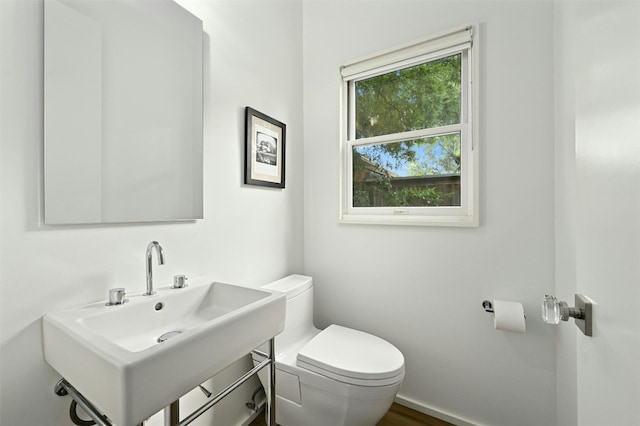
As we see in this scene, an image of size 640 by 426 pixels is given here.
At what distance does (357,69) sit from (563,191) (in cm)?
130

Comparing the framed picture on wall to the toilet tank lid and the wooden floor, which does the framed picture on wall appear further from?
the wooden floor

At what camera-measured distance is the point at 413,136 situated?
64.4 inches

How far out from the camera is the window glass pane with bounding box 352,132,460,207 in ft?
5.11

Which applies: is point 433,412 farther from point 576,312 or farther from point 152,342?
point 152,342

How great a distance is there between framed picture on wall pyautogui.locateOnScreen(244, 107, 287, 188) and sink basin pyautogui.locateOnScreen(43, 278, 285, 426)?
655 mm

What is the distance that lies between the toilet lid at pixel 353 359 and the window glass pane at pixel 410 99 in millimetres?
1255

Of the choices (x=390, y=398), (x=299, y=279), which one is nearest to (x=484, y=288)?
(x=390, y=398)

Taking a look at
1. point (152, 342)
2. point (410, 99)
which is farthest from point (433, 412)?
point (410, 99)

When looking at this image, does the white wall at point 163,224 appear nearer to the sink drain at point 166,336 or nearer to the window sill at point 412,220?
the sink drain at point 166,336

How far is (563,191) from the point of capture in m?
1.10

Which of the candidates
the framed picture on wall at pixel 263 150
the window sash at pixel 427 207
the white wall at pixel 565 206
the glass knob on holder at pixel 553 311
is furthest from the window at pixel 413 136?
the glass knob on holder at pixel 553 311

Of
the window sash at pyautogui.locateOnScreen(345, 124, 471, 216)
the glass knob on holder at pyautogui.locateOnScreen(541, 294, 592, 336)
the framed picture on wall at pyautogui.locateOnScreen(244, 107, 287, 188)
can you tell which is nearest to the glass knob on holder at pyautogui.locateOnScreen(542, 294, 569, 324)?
the glass knob on holder at pyautogui.locateOnScreen(541, 294, 592, 336)

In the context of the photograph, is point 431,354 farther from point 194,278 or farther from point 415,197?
point 194,278

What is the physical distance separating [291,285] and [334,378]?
56 centimetres
